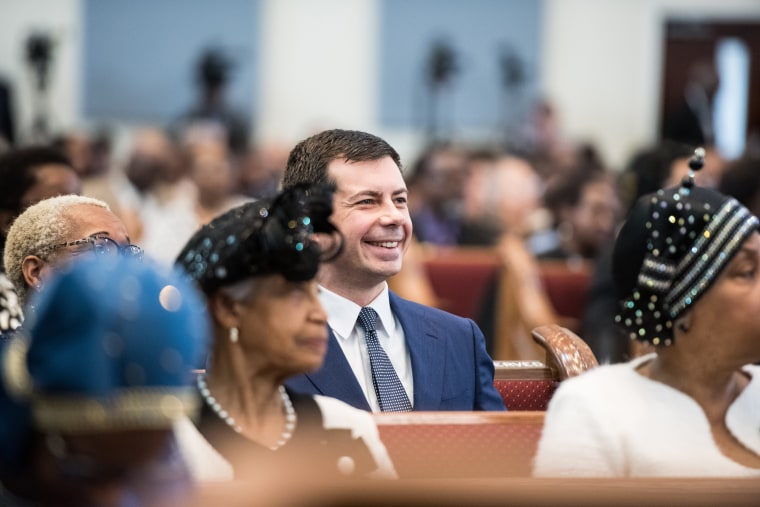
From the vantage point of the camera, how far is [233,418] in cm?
209

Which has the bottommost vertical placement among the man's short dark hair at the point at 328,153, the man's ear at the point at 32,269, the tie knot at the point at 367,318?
the tie knot at the point at 367,318

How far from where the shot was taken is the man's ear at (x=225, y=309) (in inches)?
82.4

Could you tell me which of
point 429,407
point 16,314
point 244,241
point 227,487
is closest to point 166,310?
point 227,487

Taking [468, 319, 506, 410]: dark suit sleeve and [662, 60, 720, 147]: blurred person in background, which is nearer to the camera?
[468, 319, 506, 410]: dark suit sleeve

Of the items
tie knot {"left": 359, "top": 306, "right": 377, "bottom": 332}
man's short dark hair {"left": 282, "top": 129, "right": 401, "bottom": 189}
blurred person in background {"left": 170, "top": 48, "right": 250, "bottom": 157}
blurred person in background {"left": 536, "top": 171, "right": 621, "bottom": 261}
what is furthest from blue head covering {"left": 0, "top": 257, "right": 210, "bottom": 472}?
blurred person in background {"left": 170, "top": 48, "right": 250, "bottom": 157}

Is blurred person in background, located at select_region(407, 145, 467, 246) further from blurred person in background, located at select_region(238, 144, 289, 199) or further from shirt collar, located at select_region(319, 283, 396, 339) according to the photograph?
shirt collar, located at select_region(319, 283, 396, 339)

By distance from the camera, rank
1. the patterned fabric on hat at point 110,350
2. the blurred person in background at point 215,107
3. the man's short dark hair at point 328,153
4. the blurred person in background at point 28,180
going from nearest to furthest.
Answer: the patterned fabric on hat at point 110,350 < the man's short dark hair at point 328,153 < the blurred person in background at point 28,180 < the blurred person in background at point 215,107

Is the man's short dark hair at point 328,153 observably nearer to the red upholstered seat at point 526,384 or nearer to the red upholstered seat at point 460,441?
the red upholstered seat at point 526,384

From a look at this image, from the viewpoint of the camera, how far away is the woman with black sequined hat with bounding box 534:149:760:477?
85.7 inches

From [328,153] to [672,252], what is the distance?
1.10m

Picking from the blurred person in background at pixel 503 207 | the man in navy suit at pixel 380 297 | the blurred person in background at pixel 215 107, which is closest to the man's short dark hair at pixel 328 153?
the man in navy suit at pixel 380 297

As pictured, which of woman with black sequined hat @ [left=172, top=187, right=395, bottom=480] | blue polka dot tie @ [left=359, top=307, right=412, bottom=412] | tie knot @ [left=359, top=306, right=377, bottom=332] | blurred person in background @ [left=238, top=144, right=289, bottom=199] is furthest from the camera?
blurred person in background @ [left=238, top=144, right=289, bottom=199]

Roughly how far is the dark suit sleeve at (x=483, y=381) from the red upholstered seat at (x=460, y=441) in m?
0.46

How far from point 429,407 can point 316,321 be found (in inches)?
32.4
